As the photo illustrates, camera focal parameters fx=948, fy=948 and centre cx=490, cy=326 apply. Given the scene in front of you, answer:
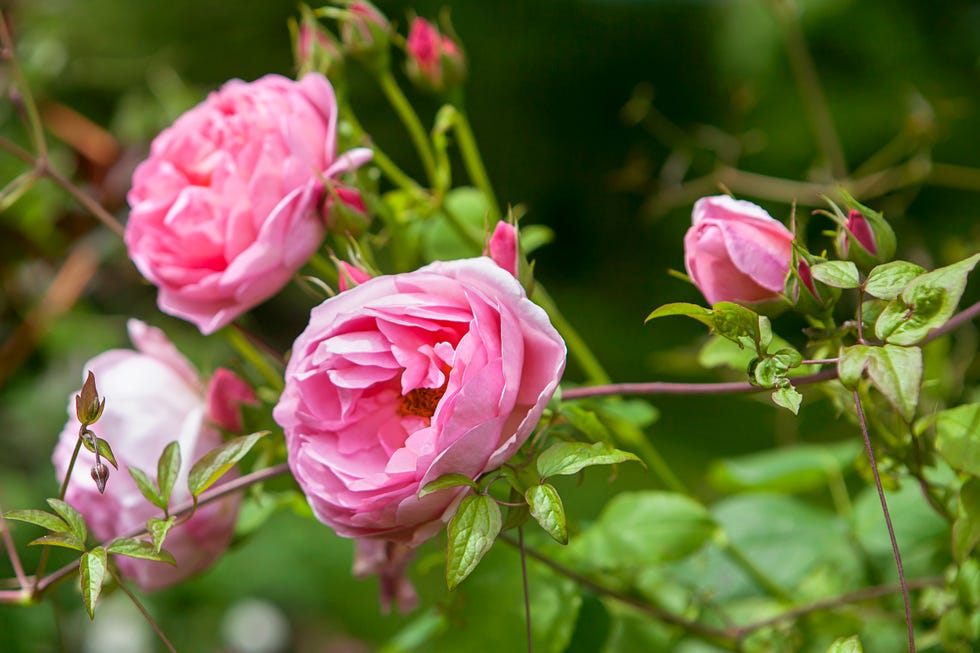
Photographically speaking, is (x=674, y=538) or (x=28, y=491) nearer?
(x=674, y=538)

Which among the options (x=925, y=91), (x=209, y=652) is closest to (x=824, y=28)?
(x=925, y=91)

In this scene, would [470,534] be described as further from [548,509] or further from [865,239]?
[865,239]

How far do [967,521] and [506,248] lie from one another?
148mm

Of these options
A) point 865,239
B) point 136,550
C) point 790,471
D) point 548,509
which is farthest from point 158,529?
point 790,471

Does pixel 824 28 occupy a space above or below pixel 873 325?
below

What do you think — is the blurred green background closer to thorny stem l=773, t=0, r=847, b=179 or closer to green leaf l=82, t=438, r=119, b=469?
thorny stem l=773, t=0, r=847, b=179

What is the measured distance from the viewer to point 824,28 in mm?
930

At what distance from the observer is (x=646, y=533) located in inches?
14.1

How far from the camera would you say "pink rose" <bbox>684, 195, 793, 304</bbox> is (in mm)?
255

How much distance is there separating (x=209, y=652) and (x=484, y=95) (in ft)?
2.25

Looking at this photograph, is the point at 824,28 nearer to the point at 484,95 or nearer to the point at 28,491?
the point at 484,95

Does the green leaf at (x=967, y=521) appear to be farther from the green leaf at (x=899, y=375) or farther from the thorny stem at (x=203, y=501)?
the thorny stem at (x=203, y=501)

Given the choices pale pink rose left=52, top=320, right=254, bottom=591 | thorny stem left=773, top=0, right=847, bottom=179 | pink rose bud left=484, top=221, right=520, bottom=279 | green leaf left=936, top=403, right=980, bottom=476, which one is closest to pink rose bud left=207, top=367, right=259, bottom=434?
pale pink rose left=52, top=320, right=254, bottom=591

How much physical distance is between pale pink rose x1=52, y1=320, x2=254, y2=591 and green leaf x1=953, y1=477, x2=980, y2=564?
0.23 m
